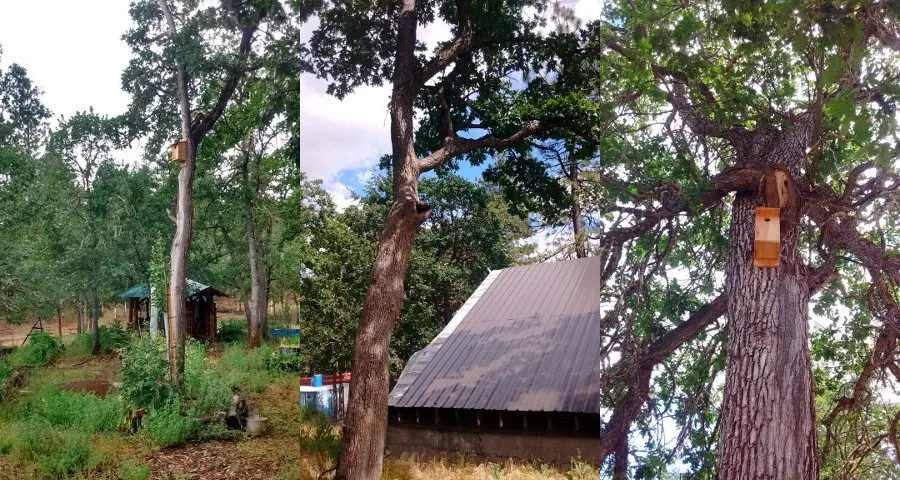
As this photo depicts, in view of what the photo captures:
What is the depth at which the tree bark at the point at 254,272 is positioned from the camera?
3.58m

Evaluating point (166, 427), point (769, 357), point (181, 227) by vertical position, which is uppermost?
point (181, 227)

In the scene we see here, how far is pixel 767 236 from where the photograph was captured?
3.13 m

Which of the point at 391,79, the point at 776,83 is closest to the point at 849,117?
the point at 776,83

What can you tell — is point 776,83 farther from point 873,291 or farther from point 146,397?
point 146,397

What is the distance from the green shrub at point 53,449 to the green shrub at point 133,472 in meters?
0.11

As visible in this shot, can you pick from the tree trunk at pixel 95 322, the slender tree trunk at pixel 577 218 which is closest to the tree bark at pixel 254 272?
the tree trunk at pixel 95 322

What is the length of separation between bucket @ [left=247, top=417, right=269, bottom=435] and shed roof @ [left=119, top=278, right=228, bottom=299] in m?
0.62

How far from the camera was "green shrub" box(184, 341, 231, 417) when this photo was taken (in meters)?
3.37

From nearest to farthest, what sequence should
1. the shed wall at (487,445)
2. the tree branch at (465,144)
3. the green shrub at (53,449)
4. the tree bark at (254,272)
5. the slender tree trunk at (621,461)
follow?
1. the green shrub at (53,449)
2. the shed wall at (487,445)
3. the slender tree trunk at (621,461)
4. the tree branch at (465,144)
5. the tree bark at (254,272)

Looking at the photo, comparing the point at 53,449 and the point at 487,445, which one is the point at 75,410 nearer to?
the point at 53,449

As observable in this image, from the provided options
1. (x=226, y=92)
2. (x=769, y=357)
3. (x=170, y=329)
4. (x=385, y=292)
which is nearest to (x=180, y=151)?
(x=226, y=92)

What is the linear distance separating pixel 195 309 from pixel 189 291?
9 cm

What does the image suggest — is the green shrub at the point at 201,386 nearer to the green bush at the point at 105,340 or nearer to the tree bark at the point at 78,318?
the green bush at the point at 105,340

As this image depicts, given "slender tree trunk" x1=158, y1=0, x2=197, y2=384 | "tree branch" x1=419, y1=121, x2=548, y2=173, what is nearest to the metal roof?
"tree branch" x1=419, y1=121, x2=548, y2=173
